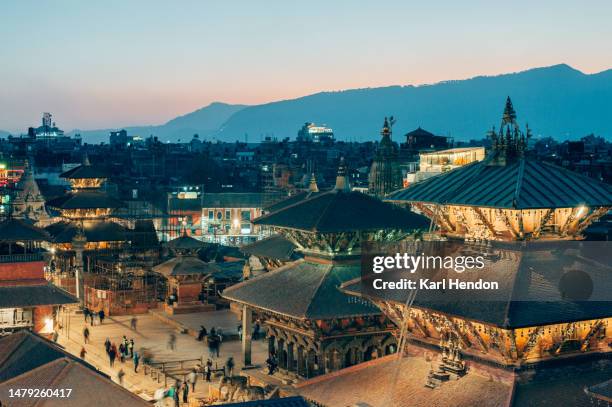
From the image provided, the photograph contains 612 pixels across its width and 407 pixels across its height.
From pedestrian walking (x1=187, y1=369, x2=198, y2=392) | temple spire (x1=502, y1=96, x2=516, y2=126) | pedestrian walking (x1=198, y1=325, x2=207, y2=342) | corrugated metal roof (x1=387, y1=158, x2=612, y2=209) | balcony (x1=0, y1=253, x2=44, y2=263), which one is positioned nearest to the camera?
Answer: corrugated metal roof (x1=387, y1=158, x2=612, y2=209)

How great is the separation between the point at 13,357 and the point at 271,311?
8.64 metres

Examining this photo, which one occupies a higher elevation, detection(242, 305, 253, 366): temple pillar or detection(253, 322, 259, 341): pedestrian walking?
detection(242, 305, 253, 366): temple pillar

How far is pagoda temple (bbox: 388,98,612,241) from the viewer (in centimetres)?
2050

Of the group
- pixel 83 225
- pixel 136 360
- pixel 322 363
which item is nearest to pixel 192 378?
pixel 136 360

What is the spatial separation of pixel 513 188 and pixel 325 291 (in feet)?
41.2

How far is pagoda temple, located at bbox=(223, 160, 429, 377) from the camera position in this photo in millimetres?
31531

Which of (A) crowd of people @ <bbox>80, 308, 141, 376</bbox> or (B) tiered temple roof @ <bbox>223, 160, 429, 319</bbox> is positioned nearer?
(B) tiered temple roof @ <bbox>223, 160, 429, 319</bbox>

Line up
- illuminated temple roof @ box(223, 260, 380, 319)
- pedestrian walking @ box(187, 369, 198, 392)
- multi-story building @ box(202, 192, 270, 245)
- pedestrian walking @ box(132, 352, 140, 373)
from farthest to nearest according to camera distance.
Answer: multi-story building @ box(202, 192, 270, 245), pedestrian walking @ box(132, 352, 140, 373), pedestrian walking @ box(187, 369, 198, 392), illuminated temple roof @ box(223, 260, 380, 319)

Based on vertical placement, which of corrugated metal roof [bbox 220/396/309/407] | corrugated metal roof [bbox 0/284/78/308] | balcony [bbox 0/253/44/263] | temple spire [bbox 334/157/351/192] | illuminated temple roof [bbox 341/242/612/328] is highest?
temple spire [bbox 334/157/351/192]

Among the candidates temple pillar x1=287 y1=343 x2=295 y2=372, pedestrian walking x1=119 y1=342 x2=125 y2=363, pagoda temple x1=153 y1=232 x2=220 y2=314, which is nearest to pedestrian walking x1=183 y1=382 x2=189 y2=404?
temple pillar x1=287 y1=343 x2=295 y2=372

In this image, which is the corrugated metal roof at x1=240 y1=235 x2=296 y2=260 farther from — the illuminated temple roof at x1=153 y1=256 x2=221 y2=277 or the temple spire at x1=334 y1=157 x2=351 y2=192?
the temple spire at x1=334 y1=157 x2=351 y2=192

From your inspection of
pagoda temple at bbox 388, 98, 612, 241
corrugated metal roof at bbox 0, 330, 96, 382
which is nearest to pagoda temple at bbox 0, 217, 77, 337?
corrugated metal roof at bbox 0, 330, 96, 382

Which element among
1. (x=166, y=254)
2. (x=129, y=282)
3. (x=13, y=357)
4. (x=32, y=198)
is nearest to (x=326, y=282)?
(x=13, y=357)

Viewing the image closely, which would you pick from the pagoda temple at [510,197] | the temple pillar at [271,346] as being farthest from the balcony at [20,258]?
the pagoda temple at [510,197]
